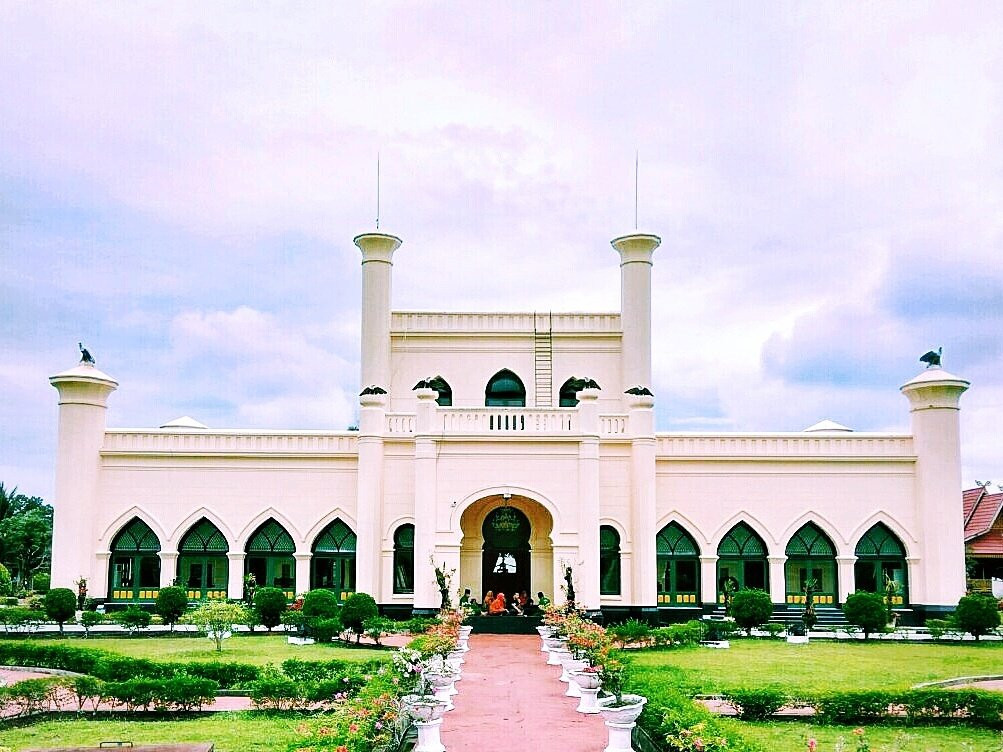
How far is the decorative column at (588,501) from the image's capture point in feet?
91.4

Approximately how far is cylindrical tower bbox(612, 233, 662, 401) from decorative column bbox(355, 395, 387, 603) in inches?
312

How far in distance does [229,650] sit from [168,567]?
9038mm

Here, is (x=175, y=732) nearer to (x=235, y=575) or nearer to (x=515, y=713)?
(x=515, y=713)

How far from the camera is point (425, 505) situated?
28.4 m

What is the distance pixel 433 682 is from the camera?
15195mm

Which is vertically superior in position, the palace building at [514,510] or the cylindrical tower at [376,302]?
the cylindrical tower at [376,302]

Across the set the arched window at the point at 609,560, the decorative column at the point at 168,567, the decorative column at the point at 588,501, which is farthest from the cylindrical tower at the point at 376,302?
the arched window at the point at 609,560

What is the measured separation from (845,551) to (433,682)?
18.9 meters

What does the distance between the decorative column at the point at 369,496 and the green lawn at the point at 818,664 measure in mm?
8959

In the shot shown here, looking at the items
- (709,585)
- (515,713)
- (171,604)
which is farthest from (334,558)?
(515,713)

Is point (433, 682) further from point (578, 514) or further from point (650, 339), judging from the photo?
point (650, 339)

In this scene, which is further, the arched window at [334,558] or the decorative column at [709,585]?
the arched window at [334,558]

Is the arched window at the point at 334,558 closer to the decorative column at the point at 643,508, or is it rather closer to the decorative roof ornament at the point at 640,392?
the decorative column at the point at 643,508

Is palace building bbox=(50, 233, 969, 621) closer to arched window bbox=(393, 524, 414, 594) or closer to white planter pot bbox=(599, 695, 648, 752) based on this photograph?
arched window bbox=(393, 524, 414, 594)
